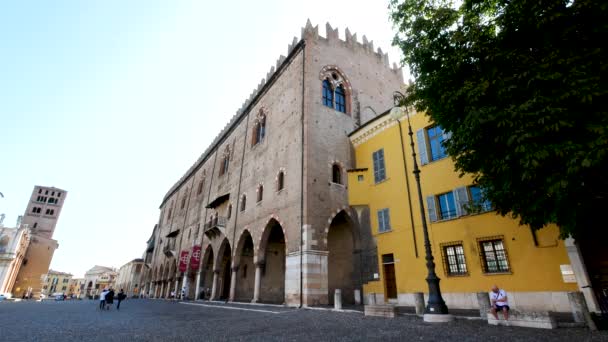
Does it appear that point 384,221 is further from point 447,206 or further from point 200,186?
point 200,186

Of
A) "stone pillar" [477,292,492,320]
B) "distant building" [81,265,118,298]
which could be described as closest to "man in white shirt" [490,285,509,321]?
"stone pillar" [477,292,492,320]

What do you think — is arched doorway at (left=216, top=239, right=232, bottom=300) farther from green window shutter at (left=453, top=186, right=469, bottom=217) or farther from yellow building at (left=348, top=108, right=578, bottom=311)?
green window shutter at (left=453, top=186, right=469, bottom=217)

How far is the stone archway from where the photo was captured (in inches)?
949

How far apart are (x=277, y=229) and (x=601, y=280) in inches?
671

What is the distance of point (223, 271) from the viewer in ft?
89.1

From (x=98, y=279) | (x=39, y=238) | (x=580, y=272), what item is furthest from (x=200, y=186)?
(x=98, y=279)

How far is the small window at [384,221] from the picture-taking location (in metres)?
14.9

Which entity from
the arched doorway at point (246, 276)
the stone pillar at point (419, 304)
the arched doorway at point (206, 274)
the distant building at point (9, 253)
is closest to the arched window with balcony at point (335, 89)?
the arched doorway at point (246, 276)

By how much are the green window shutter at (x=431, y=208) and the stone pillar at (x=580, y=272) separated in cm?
446

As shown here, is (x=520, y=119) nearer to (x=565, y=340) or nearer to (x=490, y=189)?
(x=490, y=189)

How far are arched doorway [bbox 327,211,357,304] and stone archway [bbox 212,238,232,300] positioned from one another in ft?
32.0

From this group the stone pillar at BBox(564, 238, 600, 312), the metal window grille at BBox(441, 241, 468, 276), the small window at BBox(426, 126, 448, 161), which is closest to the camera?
the stone pillar at BBox(564, 238, 600, 312)

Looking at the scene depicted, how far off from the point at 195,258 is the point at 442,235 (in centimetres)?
2194

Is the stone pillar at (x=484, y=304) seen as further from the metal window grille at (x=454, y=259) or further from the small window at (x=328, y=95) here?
the small window at (x=328, y=95)
